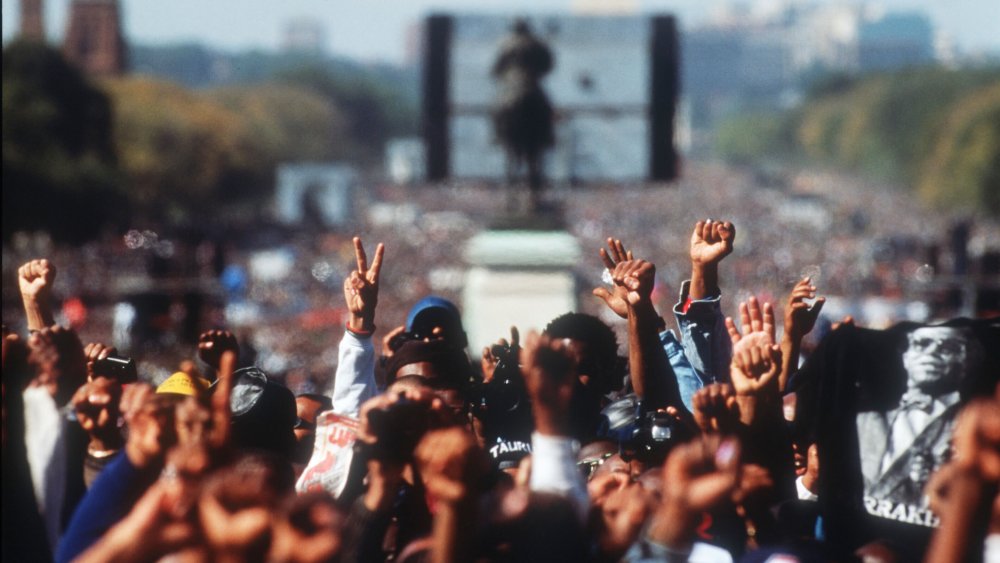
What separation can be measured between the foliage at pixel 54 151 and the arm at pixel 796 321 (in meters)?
41.9

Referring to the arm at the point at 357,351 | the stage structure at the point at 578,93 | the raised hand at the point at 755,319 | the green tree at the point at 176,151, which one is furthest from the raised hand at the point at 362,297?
the green tree at the point at 176,151

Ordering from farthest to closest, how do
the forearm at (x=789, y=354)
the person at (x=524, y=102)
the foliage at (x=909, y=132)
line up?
the foliage at (x=909, y=132) → the person at (x=524, y=102) → the forearm at (x=789, y=354)

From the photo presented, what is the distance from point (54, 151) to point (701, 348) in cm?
5039

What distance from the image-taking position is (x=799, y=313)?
5996 millimetres

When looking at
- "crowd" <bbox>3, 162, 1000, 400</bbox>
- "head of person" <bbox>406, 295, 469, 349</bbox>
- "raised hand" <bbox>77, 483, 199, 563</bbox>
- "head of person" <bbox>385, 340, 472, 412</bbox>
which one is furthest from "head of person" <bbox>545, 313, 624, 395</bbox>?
"crowd" <bbox>3, 162, 1000, 400</bbox>

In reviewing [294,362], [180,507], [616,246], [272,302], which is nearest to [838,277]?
[272,302]

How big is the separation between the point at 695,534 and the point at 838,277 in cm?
3173

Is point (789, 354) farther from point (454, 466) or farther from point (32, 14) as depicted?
point (32, 14)

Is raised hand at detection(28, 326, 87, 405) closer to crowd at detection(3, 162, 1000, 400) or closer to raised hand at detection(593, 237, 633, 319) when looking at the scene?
raised hand at detection(593, 237, 633, 319)

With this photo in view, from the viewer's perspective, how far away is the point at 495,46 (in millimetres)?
22062

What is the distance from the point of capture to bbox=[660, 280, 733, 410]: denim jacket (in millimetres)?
6004

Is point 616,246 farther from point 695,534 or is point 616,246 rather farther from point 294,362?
point 294,362

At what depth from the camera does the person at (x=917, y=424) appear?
4980mm

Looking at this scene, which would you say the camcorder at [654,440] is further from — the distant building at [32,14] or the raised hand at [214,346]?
the distant building at [32,14]
